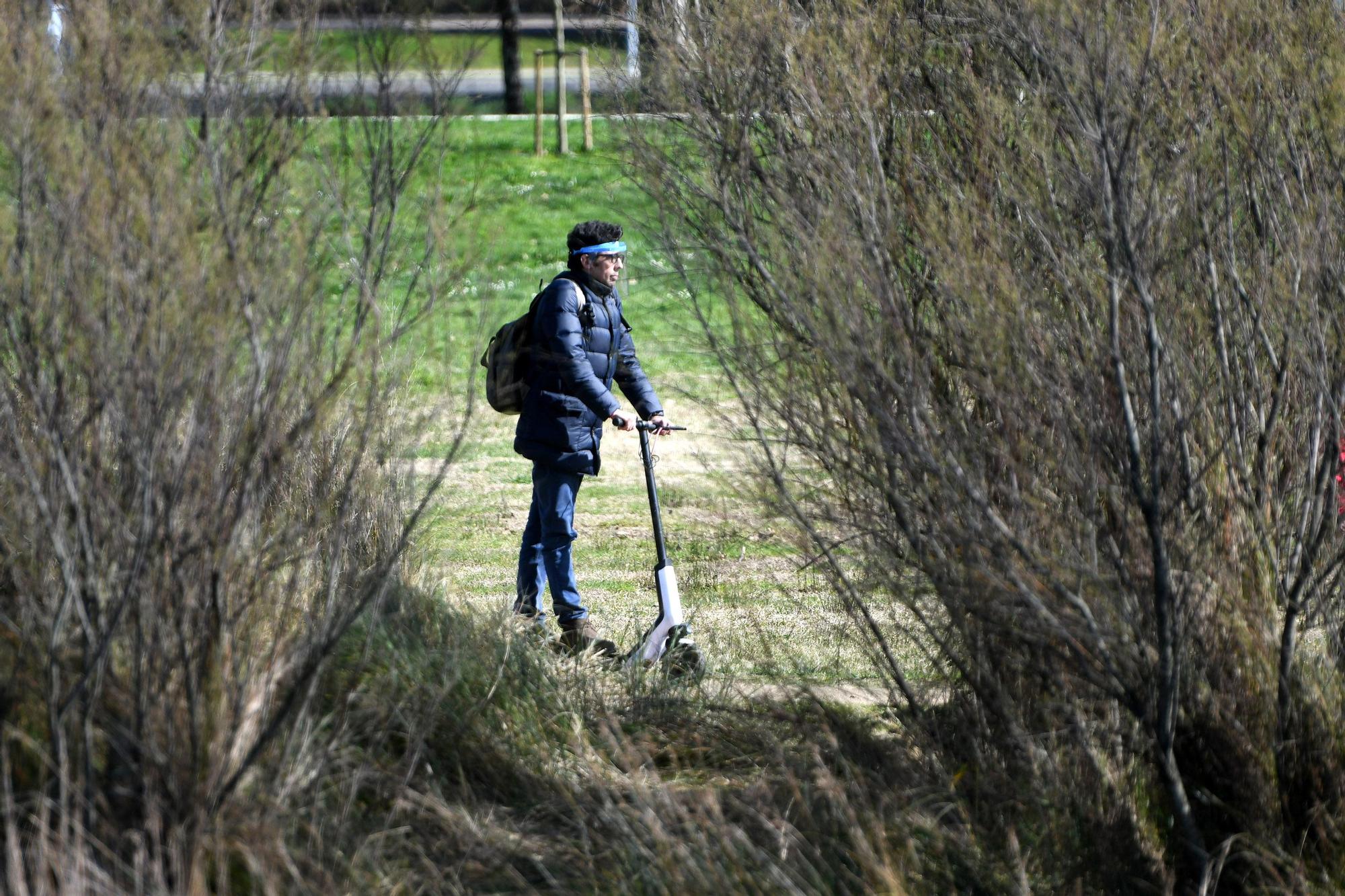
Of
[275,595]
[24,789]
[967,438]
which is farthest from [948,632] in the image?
[24,789]

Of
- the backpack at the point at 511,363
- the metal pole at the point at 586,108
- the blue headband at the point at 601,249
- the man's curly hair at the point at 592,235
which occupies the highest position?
the metal pole at the point at 586,108

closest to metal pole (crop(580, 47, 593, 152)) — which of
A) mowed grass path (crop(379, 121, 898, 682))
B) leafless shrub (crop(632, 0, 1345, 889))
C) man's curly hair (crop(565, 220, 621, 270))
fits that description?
mowed grass path (crop(379, 121, 898, 682))

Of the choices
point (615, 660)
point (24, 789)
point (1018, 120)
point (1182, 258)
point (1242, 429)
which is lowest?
point (615, 660)

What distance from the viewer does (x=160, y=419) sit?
3.46 m

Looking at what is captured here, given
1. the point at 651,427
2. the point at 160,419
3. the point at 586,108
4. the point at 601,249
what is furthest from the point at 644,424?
the point at 586,108

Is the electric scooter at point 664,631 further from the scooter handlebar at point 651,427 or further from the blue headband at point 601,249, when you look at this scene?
the blue headband at point 601,249

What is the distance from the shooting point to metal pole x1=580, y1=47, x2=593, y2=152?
67.7 feet

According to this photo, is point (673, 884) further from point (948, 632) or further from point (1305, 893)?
point (1305, 893)

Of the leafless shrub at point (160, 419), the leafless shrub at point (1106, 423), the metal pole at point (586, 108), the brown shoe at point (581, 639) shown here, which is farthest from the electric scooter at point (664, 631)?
the metal pole at point (586, 108)

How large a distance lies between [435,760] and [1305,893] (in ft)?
8.22

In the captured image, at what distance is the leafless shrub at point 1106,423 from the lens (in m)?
3.97

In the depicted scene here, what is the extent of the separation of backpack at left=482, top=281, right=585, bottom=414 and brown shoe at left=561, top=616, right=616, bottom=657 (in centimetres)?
94

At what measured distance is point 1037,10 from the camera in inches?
177

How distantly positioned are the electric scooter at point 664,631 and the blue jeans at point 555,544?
0.33 m
